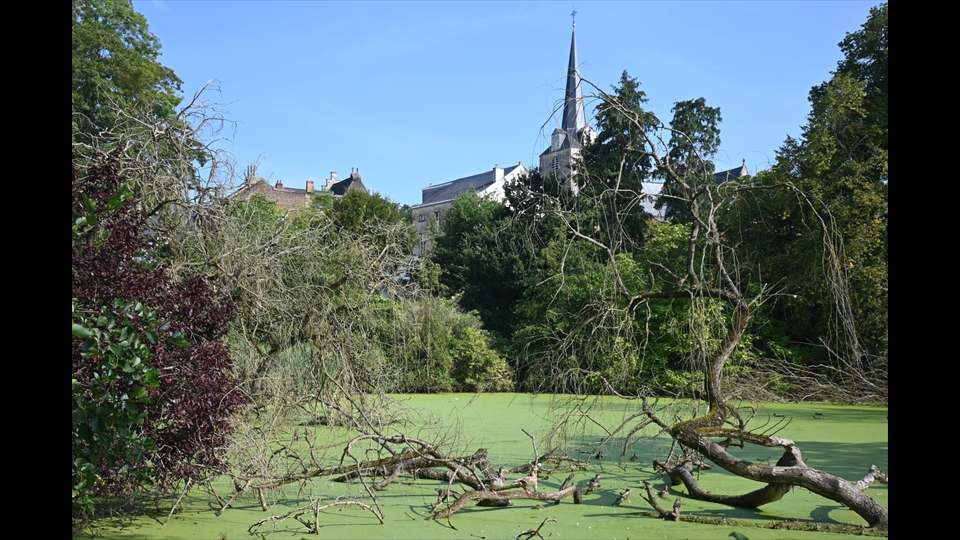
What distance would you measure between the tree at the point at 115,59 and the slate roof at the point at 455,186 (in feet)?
70.9

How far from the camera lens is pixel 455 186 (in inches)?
1783

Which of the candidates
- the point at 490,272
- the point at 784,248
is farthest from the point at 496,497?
the point at 490,272

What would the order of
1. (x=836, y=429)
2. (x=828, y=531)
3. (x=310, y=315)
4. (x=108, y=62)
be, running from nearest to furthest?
(x=828, y=531) < (x=310, y=315) < (x=836, y=429) < (x=108, y=62)

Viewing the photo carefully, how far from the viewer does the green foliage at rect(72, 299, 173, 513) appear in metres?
3.17

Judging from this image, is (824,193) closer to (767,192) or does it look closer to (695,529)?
(767,192)

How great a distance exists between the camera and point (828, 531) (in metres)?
4.51

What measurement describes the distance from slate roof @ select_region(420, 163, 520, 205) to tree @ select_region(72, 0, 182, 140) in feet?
70.9

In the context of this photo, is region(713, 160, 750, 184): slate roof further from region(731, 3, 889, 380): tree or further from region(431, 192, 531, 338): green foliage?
region(431, 192, 531, 338): green foliage

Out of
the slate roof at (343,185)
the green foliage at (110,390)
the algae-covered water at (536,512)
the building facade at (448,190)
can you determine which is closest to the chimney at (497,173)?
the building facade at (448,190)

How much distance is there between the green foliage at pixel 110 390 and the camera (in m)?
3.17

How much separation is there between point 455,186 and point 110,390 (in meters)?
41.8

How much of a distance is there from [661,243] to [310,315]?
11394mm

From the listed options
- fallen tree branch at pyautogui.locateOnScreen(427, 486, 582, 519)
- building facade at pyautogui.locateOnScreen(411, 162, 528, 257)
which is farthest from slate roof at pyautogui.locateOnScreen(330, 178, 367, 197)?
fallen tree branch at pyautogui.locateOnScreen(427, 486, 582, 519)
